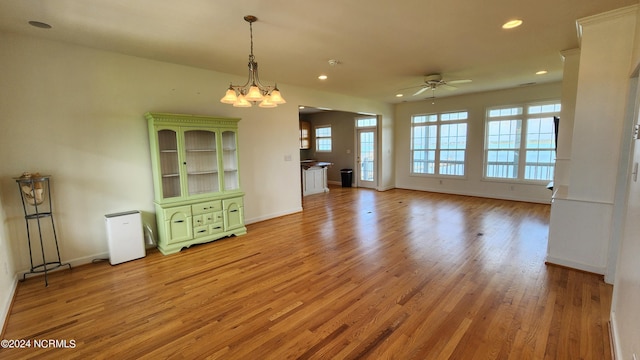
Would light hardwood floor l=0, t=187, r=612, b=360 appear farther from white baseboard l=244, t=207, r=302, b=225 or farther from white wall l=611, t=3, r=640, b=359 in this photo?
white baseboard l=244, t=207, r=302, b=225

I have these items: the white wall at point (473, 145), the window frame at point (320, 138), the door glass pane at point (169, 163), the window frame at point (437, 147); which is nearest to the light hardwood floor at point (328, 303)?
the door glass pane at point (169, 163)

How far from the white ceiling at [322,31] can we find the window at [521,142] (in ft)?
7.22

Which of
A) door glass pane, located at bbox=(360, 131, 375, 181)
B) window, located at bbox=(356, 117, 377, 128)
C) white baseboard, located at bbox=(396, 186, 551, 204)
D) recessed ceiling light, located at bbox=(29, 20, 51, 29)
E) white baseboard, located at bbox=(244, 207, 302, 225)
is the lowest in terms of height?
white baseboard, located at bbox=(244, 207, 302, 225)

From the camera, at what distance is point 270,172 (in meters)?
5.44

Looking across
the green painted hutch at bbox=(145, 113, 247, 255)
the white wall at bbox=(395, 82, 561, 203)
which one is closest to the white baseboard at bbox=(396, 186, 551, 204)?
the white wall at bbox=(395, 82, 561, 203)

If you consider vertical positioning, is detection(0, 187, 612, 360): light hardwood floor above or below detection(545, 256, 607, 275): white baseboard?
below

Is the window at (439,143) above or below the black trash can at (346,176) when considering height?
above

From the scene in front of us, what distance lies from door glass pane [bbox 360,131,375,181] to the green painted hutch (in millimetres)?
5371

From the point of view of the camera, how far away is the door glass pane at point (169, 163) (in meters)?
3.87

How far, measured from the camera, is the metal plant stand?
2.97 m

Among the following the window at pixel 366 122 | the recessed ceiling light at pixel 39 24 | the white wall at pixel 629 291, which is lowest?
the white wall at pixel 629 291

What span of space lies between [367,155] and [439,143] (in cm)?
220

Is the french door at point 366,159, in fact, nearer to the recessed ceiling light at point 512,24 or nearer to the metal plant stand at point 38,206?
the recessed ceiling light at point 512,24

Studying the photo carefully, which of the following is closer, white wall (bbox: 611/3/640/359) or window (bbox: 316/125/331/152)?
white wall (bbox: 611/3/640/359)
